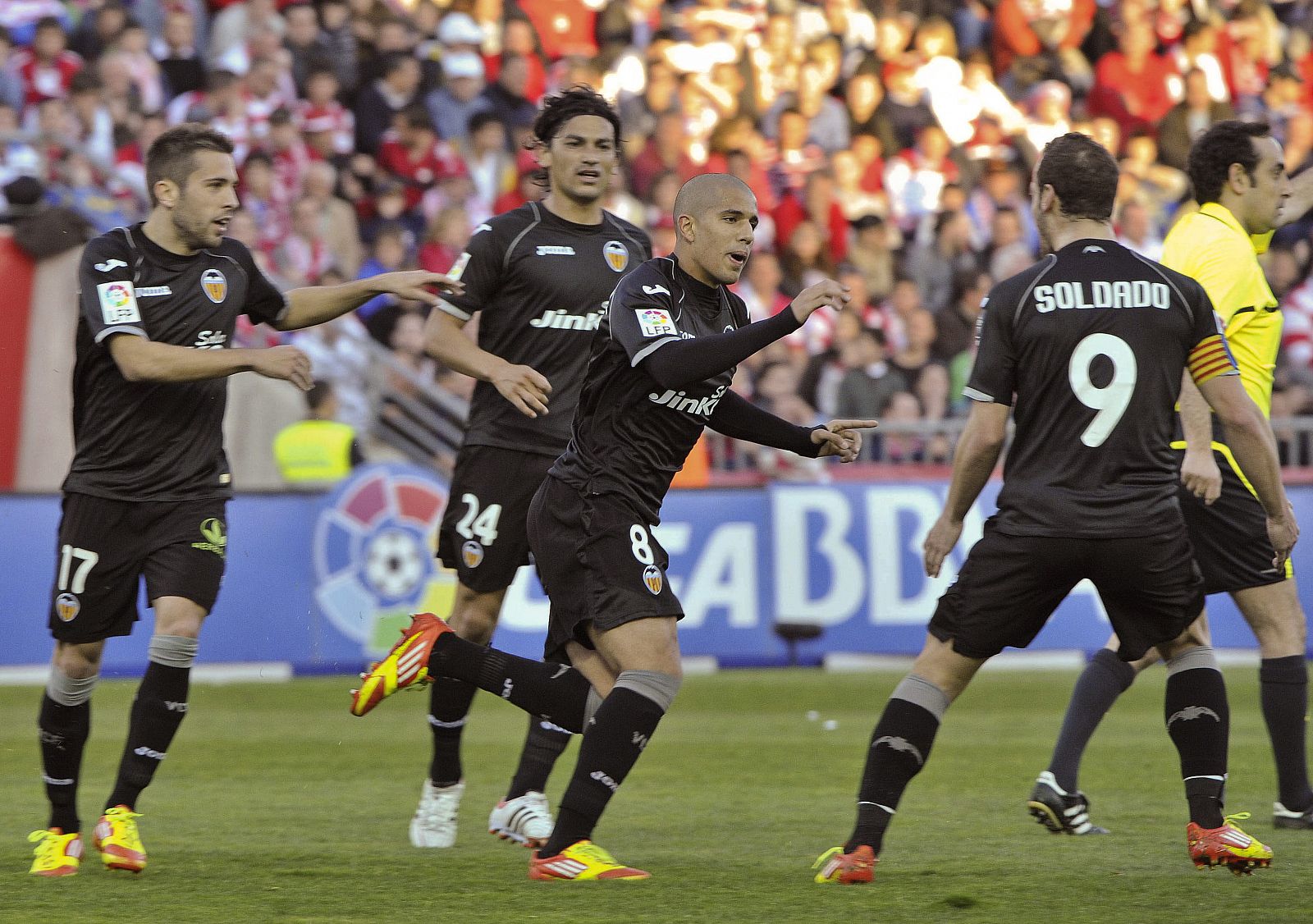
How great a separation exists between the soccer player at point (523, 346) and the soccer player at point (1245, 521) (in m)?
1.83

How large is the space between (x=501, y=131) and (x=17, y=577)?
6.22 m

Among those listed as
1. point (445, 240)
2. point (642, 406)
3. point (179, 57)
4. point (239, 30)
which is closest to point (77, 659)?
point (642, 406)

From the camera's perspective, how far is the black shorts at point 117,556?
5.82m

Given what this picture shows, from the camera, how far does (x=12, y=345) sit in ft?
46.1

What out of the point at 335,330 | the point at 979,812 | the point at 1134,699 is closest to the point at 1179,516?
the point at 979,812

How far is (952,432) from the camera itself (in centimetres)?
1382

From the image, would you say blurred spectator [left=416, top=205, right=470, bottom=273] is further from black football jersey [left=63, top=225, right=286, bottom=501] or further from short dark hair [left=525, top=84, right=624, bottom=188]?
black football jersey [left=63, top=225, right=286, bottom=501]

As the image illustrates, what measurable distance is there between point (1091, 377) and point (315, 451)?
8.64 meters

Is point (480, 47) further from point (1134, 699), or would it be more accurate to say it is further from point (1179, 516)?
point (1179, 516)

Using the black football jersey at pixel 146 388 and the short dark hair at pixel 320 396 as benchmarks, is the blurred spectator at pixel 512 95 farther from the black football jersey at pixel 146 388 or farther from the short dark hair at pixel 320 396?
the black football jersey at pixel 146 388

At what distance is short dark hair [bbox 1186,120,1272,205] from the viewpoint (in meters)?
6.38

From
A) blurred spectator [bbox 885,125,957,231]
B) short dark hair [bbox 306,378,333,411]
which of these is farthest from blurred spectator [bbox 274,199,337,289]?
blurred spectator [bbox 885,125,957,231]

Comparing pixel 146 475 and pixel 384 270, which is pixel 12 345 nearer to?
pixel 384 270

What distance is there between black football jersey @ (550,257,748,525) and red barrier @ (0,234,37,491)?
9519 mm
